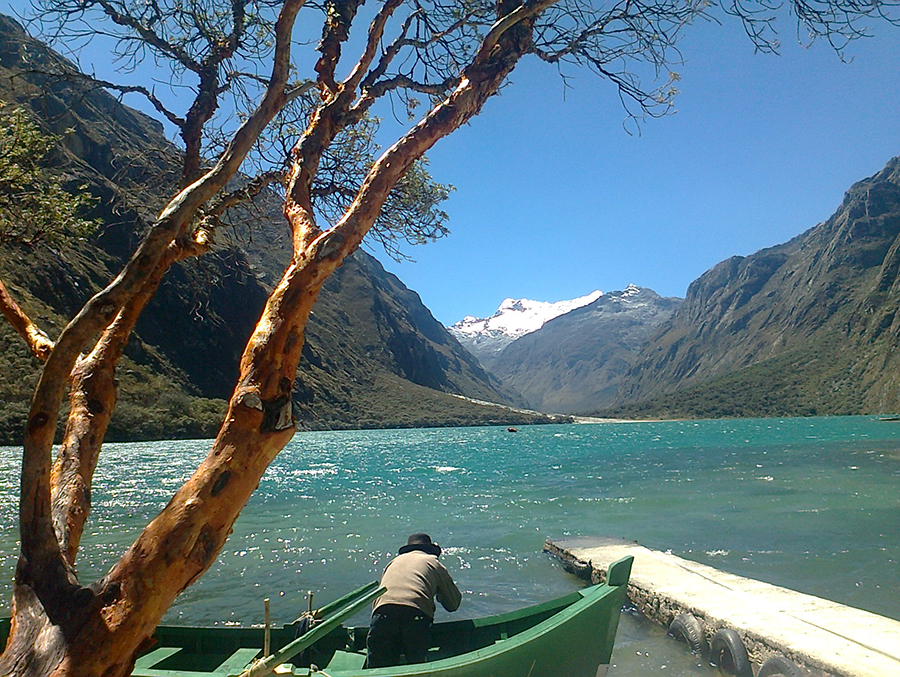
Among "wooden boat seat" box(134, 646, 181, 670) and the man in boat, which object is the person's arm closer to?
the man in boat

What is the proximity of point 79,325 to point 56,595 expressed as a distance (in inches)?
50.4

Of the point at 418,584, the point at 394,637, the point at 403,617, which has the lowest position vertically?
the point at 394,637

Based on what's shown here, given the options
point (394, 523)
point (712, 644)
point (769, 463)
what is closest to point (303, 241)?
point (712, 644)

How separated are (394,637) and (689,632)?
15.2 feet

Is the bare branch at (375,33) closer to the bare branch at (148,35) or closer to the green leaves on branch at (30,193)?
the bare branch at (148,35)

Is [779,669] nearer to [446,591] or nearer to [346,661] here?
[446,591]

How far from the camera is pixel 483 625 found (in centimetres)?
660

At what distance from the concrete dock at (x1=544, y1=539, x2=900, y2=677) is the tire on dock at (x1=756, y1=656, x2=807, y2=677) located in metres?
0.08

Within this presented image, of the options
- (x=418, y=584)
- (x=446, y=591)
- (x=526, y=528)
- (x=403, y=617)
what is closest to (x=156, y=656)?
(x=403, y=617)

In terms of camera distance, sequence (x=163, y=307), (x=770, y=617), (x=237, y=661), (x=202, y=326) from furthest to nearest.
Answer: (x=202, y=326) → (x=163, y=307) → (x=770, y=617) → (x=237, y=661)

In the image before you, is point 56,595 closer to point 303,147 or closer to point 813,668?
point 303,147

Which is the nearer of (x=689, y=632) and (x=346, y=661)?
(x=346, y=661)

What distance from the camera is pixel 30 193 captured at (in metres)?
7.73

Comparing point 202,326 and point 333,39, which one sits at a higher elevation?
point 202,326
